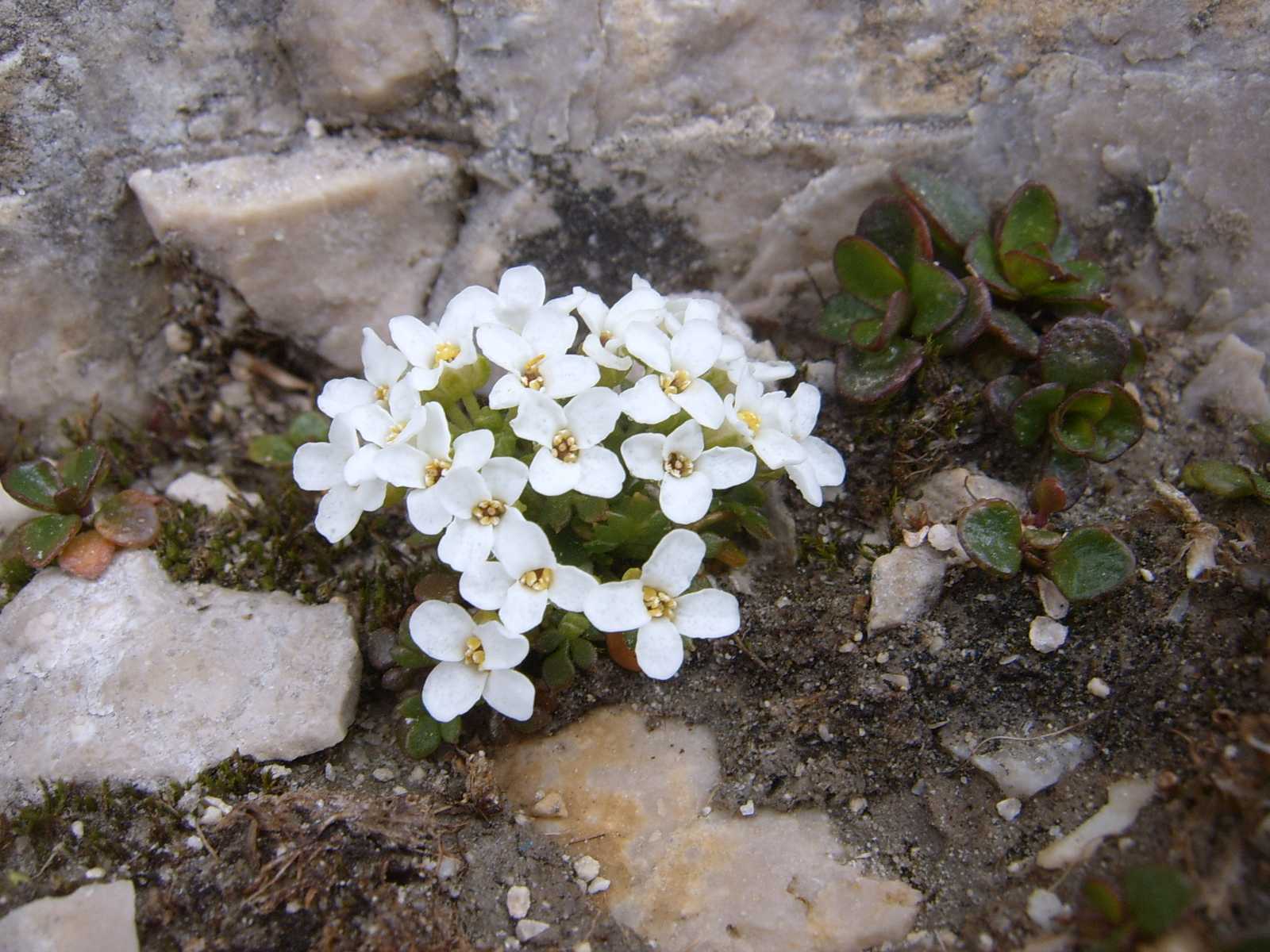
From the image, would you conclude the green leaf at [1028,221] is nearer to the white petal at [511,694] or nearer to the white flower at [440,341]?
the white flower at [440,341]

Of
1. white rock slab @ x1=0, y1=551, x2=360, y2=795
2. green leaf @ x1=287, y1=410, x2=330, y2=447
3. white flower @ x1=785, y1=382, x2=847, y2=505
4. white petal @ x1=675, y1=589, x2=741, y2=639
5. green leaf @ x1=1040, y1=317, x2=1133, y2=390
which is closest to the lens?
white petal @ x1=675, y1=589, x2=741, y2=639

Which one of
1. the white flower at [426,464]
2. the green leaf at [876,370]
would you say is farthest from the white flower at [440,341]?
the green leaf at [876,370]

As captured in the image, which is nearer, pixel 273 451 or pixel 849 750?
pixel 849 750

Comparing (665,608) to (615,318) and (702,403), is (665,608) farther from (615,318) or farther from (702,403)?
→ (615,318)

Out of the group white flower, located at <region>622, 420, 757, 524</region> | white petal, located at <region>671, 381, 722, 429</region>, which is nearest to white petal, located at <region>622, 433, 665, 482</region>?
white flower, located at <region>622, 420, 757, 524</region>

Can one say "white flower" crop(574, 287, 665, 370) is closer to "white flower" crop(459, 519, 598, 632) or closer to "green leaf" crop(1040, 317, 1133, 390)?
"white flower" crop(459, 519, 598, 632)

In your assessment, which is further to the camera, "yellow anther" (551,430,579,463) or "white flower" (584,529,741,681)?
"yellow anther" (551,430,579,463)

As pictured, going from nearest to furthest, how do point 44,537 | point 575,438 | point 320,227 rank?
point 575,438 → point 44,537 → point 320,227

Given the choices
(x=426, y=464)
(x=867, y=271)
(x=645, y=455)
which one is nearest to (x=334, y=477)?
(x=426, y=464)
